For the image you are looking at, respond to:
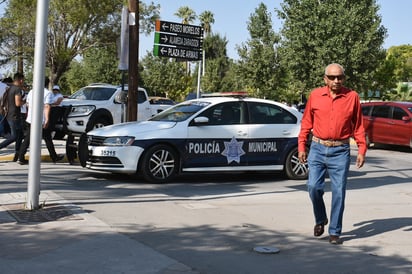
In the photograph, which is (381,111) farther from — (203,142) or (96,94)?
(203,142)

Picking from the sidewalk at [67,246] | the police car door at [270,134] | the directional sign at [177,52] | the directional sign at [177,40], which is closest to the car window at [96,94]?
the directional sign at [177,52]

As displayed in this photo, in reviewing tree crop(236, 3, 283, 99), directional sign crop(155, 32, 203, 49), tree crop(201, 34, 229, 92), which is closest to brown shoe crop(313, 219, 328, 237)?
directional sign crop(155, 32, 203, 49)

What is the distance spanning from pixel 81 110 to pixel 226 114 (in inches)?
249

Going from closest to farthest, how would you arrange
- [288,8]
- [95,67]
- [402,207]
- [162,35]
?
[402,207]
[162,35]
[288,8]
[95,67]

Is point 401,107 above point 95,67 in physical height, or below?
below

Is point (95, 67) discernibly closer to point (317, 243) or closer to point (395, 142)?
point (395, 142)

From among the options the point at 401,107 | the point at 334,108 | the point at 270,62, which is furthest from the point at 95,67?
the point at 334,108

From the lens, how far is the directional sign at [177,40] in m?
14.3

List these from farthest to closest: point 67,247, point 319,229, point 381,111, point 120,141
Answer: point 381,111, point 120,141, point 319,229, point 67,247

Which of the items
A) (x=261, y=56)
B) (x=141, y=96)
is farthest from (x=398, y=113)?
(x=261, y=56)

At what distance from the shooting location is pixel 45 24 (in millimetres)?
7012

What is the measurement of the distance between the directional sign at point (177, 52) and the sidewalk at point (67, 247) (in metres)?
7.45

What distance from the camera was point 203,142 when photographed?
10.6m

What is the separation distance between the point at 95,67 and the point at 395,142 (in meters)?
39.9
